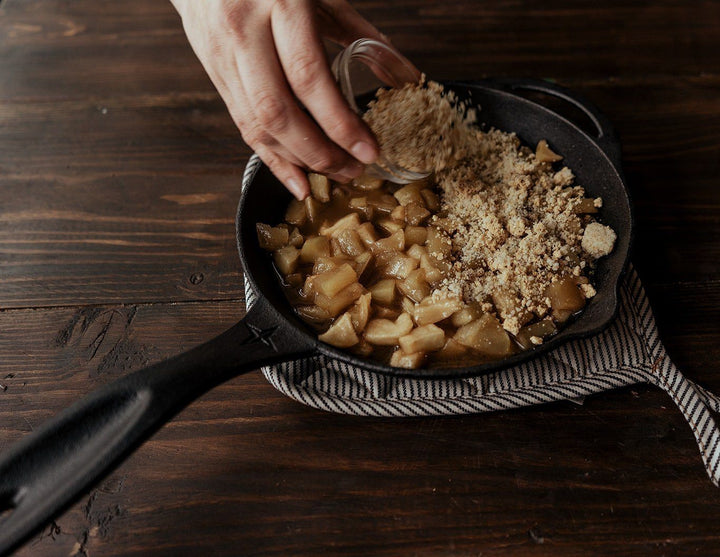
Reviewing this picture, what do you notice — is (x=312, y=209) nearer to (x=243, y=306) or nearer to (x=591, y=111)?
(x=243, y=306)

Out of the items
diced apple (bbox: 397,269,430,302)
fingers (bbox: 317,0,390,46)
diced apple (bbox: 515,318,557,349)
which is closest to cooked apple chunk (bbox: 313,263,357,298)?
diced apple (bbox: 397,269,430,302)

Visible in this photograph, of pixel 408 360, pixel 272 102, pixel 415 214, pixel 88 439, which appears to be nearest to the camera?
pixel 88 439

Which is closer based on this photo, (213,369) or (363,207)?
(213,369)

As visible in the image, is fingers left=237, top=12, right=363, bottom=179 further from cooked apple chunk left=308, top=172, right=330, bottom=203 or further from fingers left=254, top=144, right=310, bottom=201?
cooked apple chunk left=308, top=172, right=330, bottom=203

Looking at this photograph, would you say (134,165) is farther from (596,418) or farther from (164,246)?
(596,418)

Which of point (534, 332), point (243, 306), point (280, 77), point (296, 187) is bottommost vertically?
point (243, 306)

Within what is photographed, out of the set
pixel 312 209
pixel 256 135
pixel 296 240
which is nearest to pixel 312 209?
pixel 312 209

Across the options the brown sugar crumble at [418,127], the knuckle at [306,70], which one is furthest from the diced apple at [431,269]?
the knuckle at [306,70]
